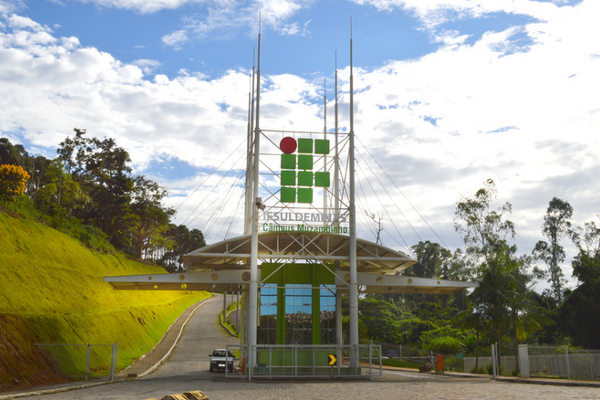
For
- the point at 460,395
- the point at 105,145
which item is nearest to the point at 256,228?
the point at 460,395

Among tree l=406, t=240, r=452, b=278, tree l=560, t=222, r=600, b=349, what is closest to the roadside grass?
tree l=560, t=222, r=600, b=349

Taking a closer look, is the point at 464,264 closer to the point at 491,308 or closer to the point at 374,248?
the point at 491,308

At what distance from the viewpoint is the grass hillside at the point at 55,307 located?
24.7 meters

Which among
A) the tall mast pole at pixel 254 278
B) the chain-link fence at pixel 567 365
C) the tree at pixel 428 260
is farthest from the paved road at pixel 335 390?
the tree at pixel 428 260

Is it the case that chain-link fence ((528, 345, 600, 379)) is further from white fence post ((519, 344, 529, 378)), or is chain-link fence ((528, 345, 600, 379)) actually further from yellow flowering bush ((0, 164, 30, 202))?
yellow flowering bush ((0, 164, 30, 202))

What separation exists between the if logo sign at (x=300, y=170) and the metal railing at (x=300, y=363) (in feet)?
28.1

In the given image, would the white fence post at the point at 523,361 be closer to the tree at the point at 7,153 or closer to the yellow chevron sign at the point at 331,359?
the yellow chevron sign at the point at 331,359

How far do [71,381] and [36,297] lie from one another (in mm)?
6815

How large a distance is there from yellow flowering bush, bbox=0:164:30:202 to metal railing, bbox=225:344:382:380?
21794mm

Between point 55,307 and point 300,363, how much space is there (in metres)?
15.2

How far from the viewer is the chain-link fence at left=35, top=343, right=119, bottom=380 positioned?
2591cm

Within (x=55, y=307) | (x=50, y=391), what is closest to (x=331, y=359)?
(x=50, y=391)

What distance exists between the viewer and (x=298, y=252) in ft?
105

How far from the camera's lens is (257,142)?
31047 millimetres
